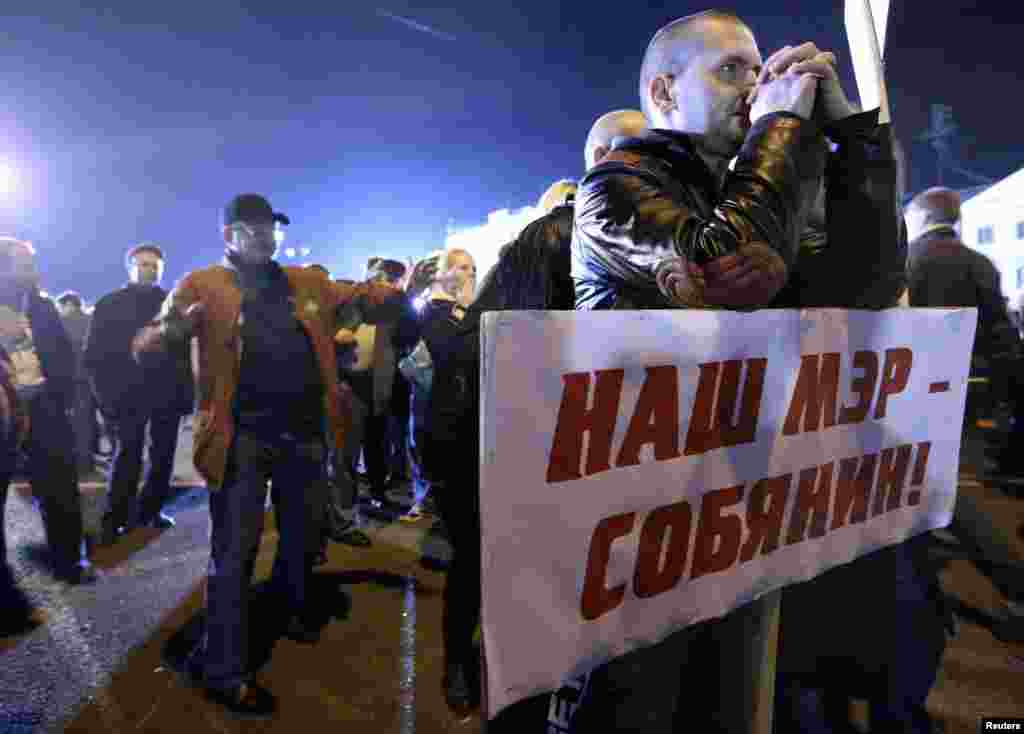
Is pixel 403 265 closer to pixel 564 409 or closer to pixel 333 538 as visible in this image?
pixel 333 538

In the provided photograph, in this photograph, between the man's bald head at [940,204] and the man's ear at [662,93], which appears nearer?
the man's ear at [662,93]

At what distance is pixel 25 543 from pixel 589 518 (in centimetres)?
563

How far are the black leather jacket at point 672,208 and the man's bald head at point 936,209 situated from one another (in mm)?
3537

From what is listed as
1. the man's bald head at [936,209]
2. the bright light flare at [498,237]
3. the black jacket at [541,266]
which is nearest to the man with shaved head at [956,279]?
the man's bald head at [936,209]

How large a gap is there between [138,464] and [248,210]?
3288 mm

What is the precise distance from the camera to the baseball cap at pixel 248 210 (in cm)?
294

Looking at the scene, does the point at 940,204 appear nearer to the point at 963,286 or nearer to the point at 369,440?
the point at 963,286

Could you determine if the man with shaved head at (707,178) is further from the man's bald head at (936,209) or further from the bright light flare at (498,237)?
the man's bald head at (936,209)

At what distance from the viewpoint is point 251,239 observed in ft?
9.76

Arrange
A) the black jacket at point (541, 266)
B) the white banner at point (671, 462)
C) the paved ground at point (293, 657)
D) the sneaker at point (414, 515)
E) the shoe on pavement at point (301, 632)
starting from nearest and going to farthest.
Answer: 1. the white banner at point (671, 462)
2. the black jacket at point (541, 266)
3. the paved ground at point (293, 657)
4. the shoe on pavement at point (301, 632)
5. the sneaker at point (414, 515)

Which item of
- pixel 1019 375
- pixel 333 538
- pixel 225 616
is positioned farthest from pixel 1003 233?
pixel 225 616

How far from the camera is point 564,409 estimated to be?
3.27ft

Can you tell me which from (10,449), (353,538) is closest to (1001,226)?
(353,538)

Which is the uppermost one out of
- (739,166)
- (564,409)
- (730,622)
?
(739,166)
